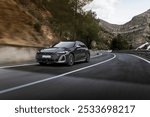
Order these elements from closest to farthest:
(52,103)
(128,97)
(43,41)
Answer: (52,103) < (128,97) < (43,41)

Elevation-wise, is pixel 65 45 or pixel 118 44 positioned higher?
pixel 65 45

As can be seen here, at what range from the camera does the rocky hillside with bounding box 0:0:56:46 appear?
42.3 m

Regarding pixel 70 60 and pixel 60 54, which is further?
pixel 70 60

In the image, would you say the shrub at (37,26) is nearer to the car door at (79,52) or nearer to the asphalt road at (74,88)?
the car door at (79,52)

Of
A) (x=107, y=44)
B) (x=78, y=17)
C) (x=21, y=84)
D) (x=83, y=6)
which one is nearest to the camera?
(x=21, y=84)

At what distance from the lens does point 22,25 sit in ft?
152

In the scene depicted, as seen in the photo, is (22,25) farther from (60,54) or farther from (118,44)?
(118,44)

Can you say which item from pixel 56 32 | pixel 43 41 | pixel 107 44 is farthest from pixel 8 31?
pixel 107 44

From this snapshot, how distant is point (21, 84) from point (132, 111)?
5.36 meters

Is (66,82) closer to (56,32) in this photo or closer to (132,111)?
(132,111)

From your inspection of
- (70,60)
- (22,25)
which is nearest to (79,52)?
(70,60)

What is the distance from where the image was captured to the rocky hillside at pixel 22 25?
139 feet

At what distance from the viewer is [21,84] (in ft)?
38.8

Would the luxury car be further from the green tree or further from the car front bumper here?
the green tree
